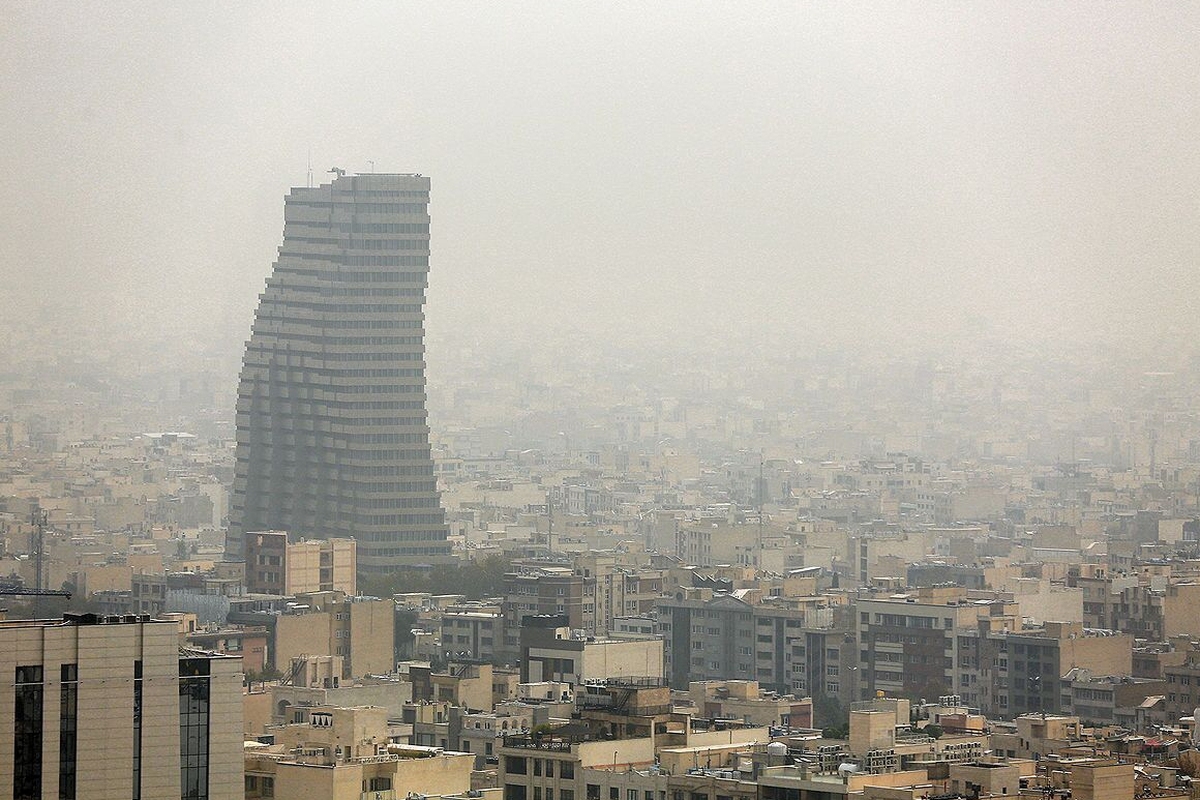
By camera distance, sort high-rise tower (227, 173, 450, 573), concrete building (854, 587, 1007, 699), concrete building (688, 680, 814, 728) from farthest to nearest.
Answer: high-rise tower (227, 173, 450, 573)
concrete building (854, 587, 1007, 699)
concrete building (688, 680, 814, 728)

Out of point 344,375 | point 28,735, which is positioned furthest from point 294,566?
point 28,735

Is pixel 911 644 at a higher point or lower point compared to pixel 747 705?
higher

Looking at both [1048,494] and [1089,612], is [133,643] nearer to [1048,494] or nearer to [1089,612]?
[1089,612]

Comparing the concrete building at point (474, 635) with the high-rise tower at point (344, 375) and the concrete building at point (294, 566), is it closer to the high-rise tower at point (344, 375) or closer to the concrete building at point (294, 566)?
the concrete building at point (294, 566)

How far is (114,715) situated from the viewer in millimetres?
15469

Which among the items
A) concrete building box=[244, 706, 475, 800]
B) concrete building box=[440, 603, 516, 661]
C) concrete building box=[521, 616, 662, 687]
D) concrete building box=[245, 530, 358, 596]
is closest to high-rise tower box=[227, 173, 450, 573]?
concrete building box=[245, 530, 358, 596]

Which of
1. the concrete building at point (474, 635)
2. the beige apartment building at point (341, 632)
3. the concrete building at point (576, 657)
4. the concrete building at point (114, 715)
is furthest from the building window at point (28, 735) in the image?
the concrete building at point (474, 635)

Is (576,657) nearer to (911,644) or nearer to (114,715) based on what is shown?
(911,644)

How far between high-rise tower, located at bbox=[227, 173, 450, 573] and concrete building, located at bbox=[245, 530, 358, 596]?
14970 mm

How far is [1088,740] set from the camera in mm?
28594

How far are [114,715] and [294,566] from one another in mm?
37023

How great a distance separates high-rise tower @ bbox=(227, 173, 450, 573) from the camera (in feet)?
230

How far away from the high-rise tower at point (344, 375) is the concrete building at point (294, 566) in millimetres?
14970

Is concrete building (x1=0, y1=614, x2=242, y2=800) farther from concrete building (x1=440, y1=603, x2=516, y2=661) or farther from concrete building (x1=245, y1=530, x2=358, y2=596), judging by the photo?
concrete building (x1=245, y1=530, x2=358, y2=596)
